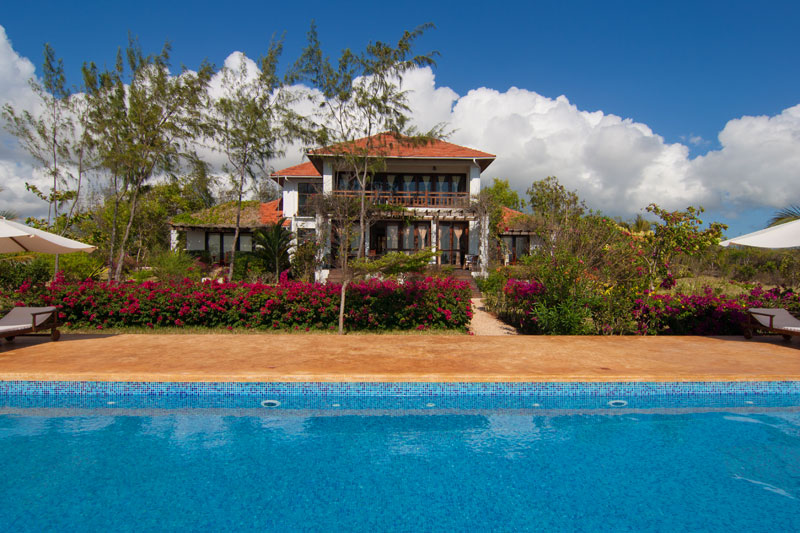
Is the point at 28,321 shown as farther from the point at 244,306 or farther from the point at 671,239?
the point at 671,239

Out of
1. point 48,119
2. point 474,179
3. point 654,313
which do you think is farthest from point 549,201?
point 48,119

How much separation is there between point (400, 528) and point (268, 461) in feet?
5.31

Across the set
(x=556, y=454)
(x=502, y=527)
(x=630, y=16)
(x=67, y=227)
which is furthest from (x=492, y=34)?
(x=67, y=227)

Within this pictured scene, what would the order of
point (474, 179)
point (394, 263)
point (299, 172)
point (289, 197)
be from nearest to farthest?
point (394, 263) < point (474, 179) < point (299, 172) < point (289, 197)

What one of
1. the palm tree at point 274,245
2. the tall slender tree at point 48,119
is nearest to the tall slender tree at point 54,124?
the tall slender tree at point 48,119

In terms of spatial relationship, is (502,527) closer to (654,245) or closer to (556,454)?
(556,454)

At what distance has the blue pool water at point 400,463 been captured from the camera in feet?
11.6

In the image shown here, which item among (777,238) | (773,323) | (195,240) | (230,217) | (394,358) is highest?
(230,217)

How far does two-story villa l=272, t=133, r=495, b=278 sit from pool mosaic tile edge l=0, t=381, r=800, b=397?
14.4 metres

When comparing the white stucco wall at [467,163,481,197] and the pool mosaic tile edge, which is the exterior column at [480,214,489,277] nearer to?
the white stucco wall at [467,163,481,197]

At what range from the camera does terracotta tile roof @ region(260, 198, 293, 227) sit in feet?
87.0

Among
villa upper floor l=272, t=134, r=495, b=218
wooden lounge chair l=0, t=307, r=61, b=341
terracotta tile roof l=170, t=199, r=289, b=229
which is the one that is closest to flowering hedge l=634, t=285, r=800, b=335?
wooden lounge chair l=0, t=307, r=61, b=341

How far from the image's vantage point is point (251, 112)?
1695cm

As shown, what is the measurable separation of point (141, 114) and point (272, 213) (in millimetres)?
14203
